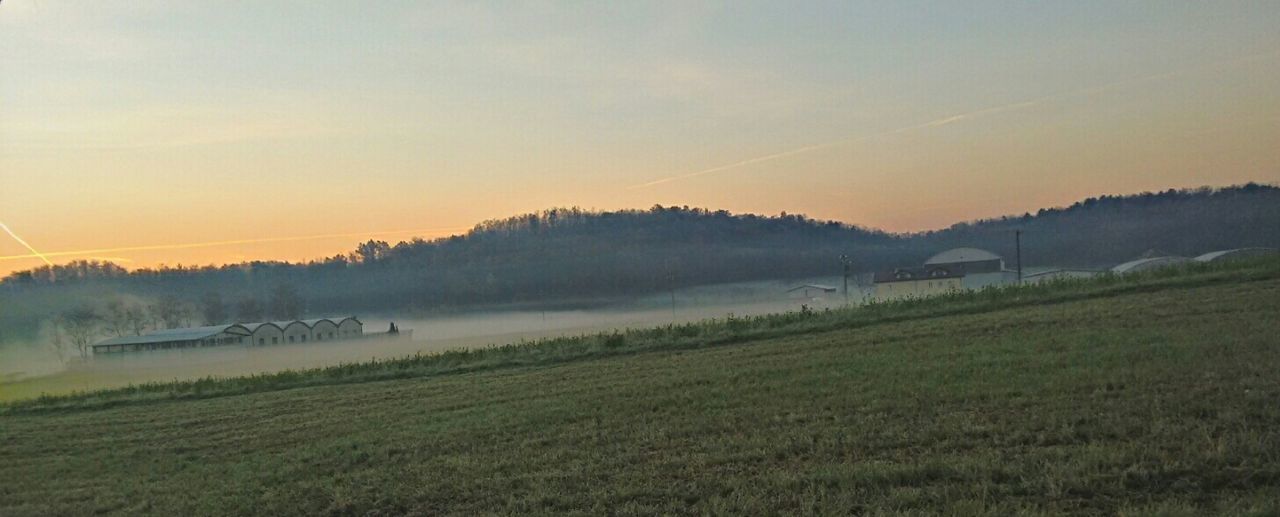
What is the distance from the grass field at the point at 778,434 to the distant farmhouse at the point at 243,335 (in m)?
25.7

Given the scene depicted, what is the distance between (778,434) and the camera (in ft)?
31.3

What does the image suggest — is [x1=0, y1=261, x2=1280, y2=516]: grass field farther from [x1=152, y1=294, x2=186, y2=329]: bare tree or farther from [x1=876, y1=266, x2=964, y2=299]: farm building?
[x1=152, y1=294, x2=186, y2=329]: bare tree

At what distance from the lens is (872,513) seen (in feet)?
21.1

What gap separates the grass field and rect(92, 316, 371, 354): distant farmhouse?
84.2 ft

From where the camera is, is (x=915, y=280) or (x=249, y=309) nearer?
(x=915, y=280)

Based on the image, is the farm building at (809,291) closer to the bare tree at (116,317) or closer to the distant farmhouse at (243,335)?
the distant farmhouse at (243,335)

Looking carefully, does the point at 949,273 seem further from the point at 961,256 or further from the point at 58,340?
the point at 58,340

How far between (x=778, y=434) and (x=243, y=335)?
45.7 m

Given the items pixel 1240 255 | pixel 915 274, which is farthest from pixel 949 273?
pixel 1240 255

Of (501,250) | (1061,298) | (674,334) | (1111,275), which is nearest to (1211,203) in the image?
(1111,275)

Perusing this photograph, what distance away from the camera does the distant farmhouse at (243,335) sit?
144ft

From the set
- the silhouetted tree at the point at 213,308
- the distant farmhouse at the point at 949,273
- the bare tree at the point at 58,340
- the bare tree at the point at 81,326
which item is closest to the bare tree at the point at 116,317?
the bare tree at the point at 81,326

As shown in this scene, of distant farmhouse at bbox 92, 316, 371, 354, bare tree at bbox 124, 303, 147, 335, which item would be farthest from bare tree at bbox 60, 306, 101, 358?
bare tree at bbox 124, 303, 147, 335

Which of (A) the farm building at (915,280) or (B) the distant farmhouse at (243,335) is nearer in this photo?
(B) the distant farmhouse at (243,335)
